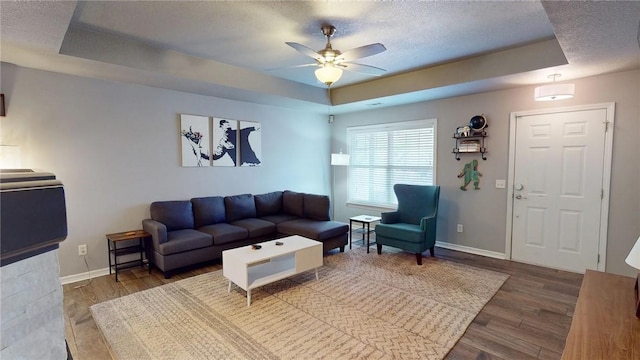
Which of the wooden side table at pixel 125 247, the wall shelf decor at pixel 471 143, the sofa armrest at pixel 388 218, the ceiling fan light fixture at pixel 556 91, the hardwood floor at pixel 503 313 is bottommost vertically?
the hardwood floor at pixel 503 313

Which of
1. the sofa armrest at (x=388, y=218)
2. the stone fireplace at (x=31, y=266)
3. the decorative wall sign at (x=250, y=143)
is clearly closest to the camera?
the stone fireplace at (x=31, y=266)

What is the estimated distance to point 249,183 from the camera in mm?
5133

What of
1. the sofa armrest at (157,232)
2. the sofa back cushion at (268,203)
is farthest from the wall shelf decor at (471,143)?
the sofa armrest at (157,232)

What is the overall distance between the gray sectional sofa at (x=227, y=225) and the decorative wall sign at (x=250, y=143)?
1.94ft

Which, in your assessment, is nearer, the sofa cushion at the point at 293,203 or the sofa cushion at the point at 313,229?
the sofa cushion at the point at 313,229

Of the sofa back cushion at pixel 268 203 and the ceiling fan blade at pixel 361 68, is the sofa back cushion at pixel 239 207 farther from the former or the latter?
the ceiling fan blade at pixel 361 68

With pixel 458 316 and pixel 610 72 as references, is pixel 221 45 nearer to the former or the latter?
pixel 458 316

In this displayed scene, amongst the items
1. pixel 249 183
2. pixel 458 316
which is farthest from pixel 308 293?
pixel 249 183

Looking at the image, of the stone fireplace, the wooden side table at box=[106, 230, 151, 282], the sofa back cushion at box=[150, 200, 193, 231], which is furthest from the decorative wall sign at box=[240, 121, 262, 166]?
the stone fireplace

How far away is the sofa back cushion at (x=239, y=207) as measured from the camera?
4648 millimetres

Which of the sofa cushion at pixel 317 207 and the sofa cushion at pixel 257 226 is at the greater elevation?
the sofa cushion at pixel 317 207

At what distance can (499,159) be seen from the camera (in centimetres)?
422

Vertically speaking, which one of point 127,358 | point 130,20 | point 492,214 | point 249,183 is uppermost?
point 130,20

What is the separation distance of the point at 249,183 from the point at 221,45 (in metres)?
2.41
